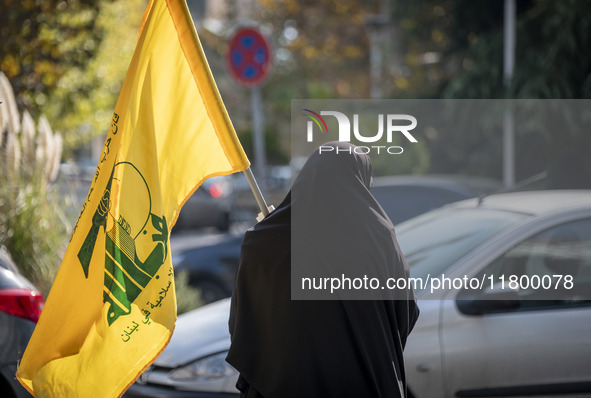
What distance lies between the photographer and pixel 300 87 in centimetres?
2556

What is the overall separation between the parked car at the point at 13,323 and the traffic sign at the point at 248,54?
17.5 feet

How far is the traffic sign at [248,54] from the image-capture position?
29.8 ft

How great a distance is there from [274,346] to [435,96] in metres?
9.92

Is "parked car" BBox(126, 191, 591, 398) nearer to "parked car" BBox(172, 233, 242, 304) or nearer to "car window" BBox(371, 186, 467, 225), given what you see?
"parked car" BBox(172, 233, 242, 304)

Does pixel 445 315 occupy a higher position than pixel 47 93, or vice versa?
pixel 47 93

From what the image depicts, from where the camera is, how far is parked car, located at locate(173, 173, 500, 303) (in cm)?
777

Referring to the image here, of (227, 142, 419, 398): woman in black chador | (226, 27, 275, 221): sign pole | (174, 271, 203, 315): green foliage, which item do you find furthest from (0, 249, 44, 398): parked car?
(226, 27, 275, 221): sign pole

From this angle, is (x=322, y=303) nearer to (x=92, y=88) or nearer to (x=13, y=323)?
(x=13, y=323)

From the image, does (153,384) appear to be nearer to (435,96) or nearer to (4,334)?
(4,334)

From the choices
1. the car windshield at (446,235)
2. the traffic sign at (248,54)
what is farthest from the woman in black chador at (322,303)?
the traffic sign at (248,54)

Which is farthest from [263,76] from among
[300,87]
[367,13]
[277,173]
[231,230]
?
[277,173]

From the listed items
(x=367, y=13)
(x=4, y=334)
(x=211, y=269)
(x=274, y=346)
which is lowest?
(x=211, y=269)

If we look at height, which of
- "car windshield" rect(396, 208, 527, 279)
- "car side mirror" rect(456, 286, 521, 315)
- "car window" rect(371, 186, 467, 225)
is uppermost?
"car windshield" rect(396, 208, 527, 279)

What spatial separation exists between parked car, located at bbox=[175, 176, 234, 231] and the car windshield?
13.1 metres
